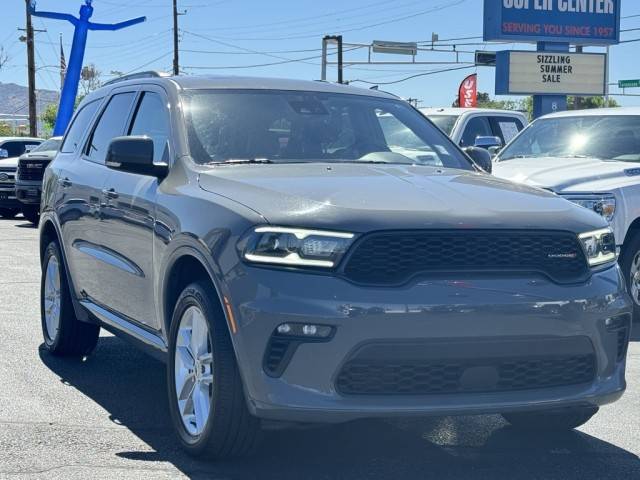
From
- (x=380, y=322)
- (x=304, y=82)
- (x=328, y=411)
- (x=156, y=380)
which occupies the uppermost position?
(x=304, y=82)

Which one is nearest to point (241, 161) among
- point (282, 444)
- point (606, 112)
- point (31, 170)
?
point (282, 444)

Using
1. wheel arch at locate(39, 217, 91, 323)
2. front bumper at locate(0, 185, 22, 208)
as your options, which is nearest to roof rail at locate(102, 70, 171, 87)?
wheel arch at locate(39, 217, 91, 323)

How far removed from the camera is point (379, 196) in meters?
5.17

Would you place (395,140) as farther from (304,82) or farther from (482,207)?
Answer: (482,207)

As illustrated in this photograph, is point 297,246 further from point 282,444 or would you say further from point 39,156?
point 39,156

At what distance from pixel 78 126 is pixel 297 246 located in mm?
3855

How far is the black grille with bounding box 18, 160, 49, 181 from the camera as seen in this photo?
21.1 metres

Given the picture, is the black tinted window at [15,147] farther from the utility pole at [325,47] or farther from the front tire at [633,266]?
the utility pole at [325,47]

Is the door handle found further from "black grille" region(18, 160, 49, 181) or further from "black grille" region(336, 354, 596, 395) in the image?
"black grille" region(18, 160, 49, 181)

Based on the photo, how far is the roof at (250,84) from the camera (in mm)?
6609

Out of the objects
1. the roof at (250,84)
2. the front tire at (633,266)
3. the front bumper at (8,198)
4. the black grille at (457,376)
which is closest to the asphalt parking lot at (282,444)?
the black grille at (457,376)

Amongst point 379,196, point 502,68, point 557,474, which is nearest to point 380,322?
point 379,196

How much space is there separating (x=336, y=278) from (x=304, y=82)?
2.52 meters

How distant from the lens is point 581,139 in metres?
11.0
